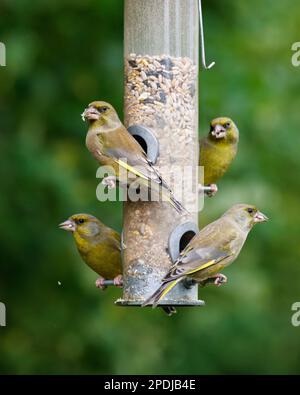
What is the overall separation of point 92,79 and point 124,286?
4.61 metres

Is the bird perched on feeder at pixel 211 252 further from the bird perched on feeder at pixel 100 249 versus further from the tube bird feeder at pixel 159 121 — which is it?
the bird perched on feeder at pixel 100 249

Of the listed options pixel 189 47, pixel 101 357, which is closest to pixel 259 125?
pixel 101 357

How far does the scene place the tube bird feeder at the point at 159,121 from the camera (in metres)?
11.7

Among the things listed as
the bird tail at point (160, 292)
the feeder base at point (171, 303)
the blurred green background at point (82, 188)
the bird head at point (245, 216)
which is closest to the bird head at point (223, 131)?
the bird head at point (245, 216)

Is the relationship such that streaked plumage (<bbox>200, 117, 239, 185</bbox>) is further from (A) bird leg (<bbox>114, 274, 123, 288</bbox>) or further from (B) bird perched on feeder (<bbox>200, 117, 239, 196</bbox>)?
(A) bird leg (<bbox>114, 274, 123, 288</bbox>)

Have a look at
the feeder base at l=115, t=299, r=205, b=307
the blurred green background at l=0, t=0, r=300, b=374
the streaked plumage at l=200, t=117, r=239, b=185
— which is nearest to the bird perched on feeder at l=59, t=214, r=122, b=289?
the feeder base at l=115, t=299, r=205, b=307

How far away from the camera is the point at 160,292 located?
36.5 feet

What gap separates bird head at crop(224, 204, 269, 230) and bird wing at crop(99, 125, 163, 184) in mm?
659

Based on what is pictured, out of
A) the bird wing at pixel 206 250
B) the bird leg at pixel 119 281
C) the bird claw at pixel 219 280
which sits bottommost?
the bird claw at pixel 219 280

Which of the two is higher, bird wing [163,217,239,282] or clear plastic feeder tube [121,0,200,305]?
clear plastic feeder tube [121,0,200,305]

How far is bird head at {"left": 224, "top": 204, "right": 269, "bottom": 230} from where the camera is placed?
1166cm
